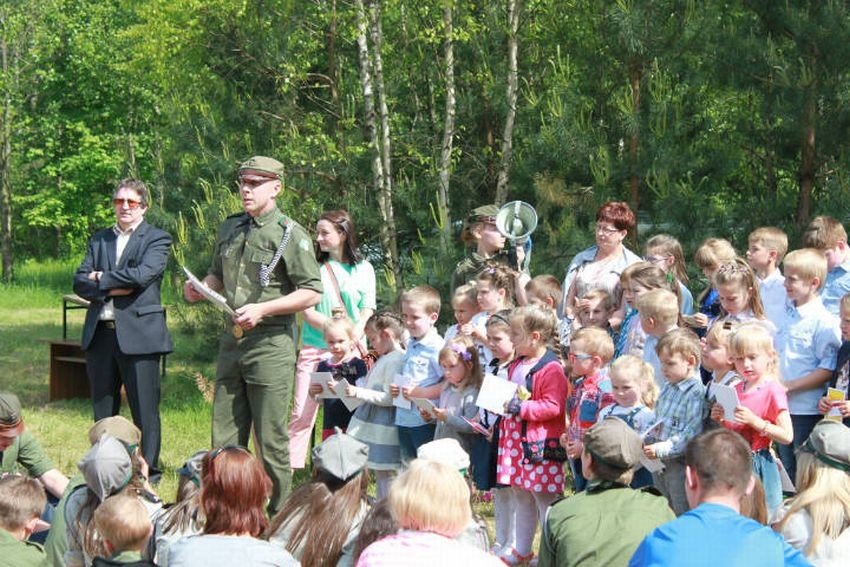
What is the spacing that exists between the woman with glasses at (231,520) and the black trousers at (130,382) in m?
3.58

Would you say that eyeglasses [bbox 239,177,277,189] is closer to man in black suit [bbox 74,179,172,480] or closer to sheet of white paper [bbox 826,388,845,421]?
man in black suit [bbox 74,179,172,480]

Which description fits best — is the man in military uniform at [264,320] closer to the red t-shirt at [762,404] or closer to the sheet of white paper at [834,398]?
the red t-shirt at [762,404]

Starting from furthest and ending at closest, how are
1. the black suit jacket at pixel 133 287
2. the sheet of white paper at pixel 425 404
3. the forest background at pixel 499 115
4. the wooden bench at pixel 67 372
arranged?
1. the wooden bench at pixel 67 372
2. the forest background at pixel 499 115
3. the black suit jacket at pixel 133 287
4. the sheet of white paper at pixel 425 404

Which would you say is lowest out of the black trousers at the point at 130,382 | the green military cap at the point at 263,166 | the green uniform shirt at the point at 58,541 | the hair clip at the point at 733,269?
the black trousers at the point at 130,382

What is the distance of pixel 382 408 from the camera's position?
7.45 m

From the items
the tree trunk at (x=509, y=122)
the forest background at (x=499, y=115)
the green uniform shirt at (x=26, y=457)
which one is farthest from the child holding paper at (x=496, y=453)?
the tree trunk at (x=509, y=122)

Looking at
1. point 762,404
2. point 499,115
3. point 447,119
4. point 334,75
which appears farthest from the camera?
point 334,75

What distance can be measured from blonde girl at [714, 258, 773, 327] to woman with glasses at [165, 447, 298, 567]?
295cm

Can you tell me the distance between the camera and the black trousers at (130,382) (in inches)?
316

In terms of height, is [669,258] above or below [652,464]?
above

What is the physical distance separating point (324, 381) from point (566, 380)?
5.27 feet

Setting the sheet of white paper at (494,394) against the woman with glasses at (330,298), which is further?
the woman with glasses at (330,298)

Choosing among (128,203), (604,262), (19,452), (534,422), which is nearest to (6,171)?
(128,203)

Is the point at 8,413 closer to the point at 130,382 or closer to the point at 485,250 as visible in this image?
the point at 130,382
